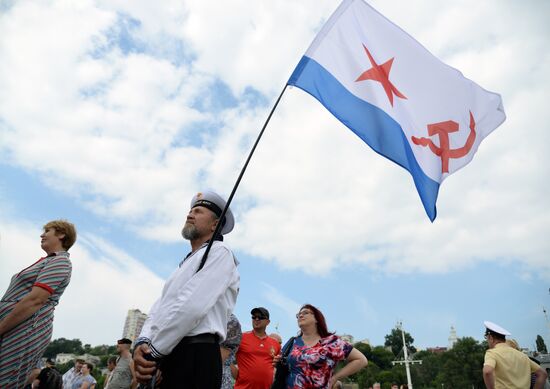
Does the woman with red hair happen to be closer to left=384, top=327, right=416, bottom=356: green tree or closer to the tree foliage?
the tree foliage

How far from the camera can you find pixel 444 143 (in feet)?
14.8

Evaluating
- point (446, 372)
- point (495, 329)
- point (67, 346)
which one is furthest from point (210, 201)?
point (67, 346)

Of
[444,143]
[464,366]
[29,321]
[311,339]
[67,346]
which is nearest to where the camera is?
[29,321]

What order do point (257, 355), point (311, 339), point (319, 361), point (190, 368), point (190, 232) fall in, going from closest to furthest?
1. point (190, 368)
2. point (190, 232)
3. point (319, 361)
4. point (311, 339)
5. point (257, 355)

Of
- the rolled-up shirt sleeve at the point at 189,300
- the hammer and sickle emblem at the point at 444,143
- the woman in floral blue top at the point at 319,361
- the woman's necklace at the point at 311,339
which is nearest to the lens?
the rolled-up shirt sleeve at the point at 189,300

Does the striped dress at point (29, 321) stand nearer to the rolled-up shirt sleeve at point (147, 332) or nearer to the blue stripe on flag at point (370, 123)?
the rolled-up shirt sleeve at point (147, 332)

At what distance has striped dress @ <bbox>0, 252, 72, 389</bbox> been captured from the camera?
125 inches

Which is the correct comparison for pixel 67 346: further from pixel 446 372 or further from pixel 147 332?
→ pixel 147 332

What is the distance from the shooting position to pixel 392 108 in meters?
4.34

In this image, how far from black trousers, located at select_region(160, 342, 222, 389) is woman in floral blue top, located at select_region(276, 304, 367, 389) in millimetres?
1881

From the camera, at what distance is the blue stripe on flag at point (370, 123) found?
405cm

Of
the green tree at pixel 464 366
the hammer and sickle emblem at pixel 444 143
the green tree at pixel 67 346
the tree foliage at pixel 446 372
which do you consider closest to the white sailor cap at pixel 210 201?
the hammer and sickle emblem at pixel 444 143

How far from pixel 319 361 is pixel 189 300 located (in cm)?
225

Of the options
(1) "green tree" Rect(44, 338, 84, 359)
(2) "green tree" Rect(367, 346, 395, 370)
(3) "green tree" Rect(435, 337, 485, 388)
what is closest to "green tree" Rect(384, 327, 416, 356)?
(2) "green tree" Rect(367, 346, 395, 370)
